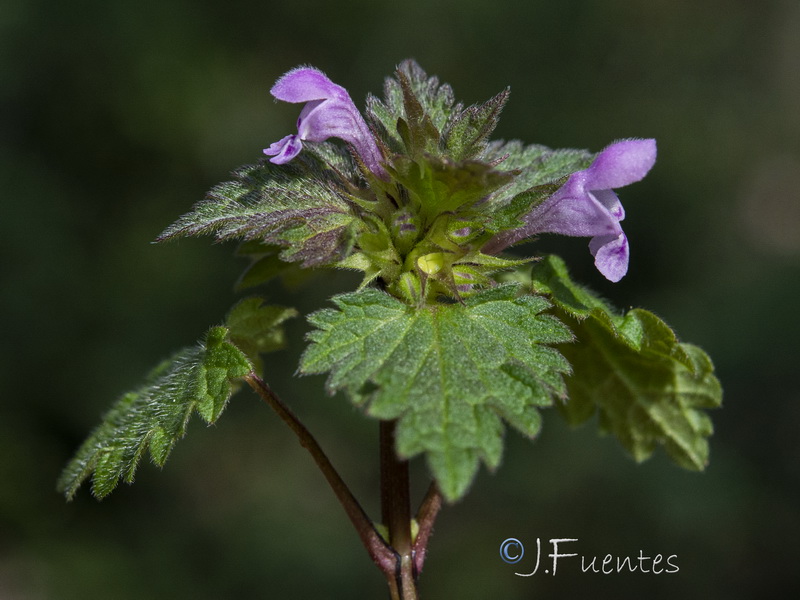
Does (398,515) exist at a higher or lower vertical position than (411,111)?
lower

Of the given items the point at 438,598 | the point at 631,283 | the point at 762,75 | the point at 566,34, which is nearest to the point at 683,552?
the point at 438,598

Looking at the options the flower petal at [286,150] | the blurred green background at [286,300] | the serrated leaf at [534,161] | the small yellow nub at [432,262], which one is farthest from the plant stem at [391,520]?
the blurred green background at [286,300]

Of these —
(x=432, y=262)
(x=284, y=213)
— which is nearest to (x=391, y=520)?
(x=432, y=262)

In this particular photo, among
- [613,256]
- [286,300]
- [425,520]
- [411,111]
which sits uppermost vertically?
[411,111]

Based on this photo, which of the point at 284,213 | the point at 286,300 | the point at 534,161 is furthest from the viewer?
the point at 286,300

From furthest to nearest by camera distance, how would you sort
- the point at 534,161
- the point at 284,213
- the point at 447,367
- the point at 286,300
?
1. the point at 286,300
2. the point at 534,161
3. the point at 284,213
4. the point at 447,367

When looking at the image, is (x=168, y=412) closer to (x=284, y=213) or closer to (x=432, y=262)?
(x=284, y=213)

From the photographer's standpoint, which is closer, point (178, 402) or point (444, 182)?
point (444, 182)
